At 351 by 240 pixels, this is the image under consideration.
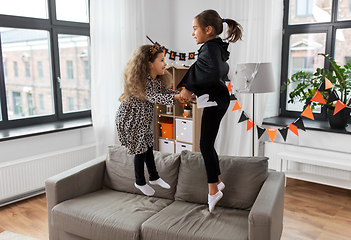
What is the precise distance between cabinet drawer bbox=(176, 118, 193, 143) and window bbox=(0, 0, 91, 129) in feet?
4.03

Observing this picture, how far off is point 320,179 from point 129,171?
2.12 metres

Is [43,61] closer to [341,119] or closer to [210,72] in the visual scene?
[210,72]

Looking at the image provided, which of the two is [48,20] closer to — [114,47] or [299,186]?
[114,47]

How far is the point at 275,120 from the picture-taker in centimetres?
405

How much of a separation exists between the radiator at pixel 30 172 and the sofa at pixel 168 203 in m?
0.97

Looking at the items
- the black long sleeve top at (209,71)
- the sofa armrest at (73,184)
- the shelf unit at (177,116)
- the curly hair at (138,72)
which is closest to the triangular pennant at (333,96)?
the shelf unit at (177,116)

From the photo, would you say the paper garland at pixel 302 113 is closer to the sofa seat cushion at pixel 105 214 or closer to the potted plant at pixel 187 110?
the potted plant at pixel 187 110

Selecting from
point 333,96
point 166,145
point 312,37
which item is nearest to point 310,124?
point 333,96

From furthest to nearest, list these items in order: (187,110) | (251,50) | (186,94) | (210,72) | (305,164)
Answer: (187,110) → (251,50) → (305,164) → (186,94) → (210,72)

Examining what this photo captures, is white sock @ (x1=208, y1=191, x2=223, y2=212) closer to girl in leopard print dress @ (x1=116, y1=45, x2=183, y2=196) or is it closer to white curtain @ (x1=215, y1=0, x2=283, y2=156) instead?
girl in leopard print dress @ (x1=116, y1=45, x2=183, y2=196)

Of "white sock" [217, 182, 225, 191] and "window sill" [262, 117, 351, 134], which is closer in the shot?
"white sock" [217, 182, 225, 191]

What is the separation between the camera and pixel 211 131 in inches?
80.2

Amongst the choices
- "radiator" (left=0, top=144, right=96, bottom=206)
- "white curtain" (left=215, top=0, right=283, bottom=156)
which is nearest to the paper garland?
"white curtain" (left=215, top=0, right=283, bottom=156)

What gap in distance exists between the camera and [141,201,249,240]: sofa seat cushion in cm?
199
